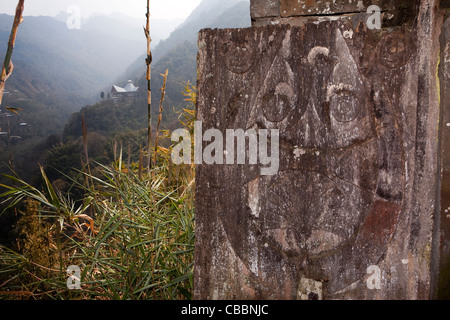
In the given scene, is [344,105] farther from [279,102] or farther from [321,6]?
[321,6]

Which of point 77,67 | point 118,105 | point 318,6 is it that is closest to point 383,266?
point 318,6

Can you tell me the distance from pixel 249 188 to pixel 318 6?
3.40 feet

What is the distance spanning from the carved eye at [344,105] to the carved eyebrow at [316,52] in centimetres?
15

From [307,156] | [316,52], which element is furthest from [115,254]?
[316,52]

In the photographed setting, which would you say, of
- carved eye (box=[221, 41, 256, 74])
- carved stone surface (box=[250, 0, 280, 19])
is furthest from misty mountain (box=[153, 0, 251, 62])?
carved eye (box=[221, 41, 256, 74])

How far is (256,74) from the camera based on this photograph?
121 cm

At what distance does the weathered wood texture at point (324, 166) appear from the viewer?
115 centimetres

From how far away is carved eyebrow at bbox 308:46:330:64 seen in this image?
1.17 metres

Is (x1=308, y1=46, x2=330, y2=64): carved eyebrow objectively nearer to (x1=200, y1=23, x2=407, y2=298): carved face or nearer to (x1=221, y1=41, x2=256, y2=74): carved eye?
(x1=200, y1=23, x2=407, y2=298): carved face

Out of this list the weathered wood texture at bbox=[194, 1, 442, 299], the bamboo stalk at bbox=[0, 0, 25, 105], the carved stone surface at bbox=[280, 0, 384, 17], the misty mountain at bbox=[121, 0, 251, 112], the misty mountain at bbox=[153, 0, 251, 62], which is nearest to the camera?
the bamboo stalk at bbox=[0, 0, 25, 105]

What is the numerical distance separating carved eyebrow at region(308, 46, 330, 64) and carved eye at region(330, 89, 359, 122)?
0.15 metres

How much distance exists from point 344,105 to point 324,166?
0.24 meters

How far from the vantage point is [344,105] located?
46.3 inches
